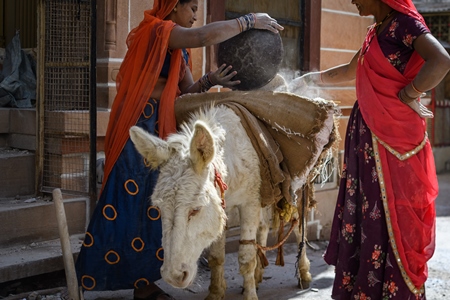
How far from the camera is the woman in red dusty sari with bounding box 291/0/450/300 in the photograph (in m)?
3.64

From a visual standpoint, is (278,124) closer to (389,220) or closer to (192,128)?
(192,128)

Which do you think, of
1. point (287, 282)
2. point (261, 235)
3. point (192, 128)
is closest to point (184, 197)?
point (192, 128)

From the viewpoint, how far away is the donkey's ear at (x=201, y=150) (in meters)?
3.40

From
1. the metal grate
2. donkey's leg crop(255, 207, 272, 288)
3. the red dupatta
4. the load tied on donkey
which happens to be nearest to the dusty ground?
donkey's leg crop(255, 207, 272, 288)

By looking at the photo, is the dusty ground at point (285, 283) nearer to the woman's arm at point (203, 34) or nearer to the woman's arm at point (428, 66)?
the woman's arm at point (203, 34)

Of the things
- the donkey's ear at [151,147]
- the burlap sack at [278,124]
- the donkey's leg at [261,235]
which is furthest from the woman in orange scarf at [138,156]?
the donkey's leg at [261,235]

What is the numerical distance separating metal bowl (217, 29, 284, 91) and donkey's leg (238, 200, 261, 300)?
0.91 metres

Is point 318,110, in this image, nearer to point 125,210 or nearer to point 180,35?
point 180,35

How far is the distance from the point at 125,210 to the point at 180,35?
1232mm

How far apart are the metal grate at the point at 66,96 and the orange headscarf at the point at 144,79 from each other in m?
0.87

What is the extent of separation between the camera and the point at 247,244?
A: 14.3 ft

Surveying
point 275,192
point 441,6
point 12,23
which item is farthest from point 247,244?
point 441,6

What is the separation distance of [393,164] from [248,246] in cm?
122

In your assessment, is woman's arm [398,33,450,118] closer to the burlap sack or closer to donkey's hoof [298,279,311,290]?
the burlap sack
